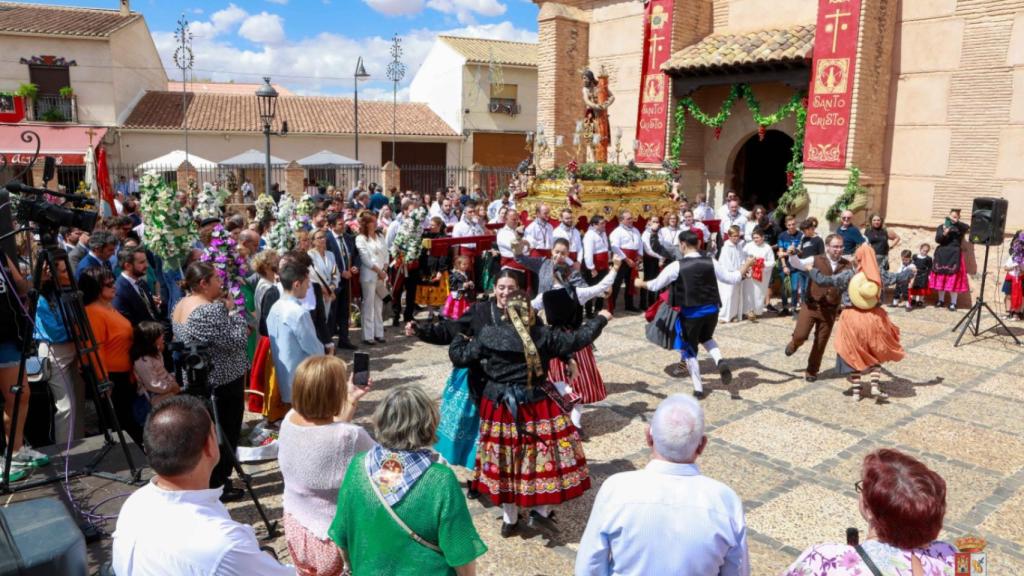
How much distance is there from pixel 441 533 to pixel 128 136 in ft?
109

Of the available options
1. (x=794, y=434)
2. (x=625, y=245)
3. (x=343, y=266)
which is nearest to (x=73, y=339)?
(x=343, y=266)

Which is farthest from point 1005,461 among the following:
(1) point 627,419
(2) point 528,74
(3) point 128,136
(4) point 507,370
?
(2) point 528,74

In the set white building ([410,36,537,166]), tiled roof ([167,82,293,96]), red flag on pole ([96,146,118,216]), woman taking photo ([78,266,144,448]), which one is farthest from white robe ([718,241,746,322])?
tiled roof ([167,82,293,96])

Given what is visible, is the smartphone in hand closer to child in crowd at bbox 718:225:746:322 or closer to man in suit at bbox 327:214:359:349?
man in suit at bbox 327:214:359:349

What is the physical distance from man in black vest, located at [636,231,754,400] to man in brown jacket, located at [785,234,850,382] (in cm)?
97

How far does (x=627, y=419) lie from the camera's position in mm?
6922

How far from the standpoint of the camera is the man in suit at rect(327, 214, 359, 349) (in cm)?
899

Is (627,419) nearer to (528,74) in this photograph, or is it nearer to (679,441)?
(679,441)

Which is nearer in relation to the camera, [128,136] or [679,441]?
[679,441]

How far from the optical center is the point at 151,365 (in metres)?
5.10

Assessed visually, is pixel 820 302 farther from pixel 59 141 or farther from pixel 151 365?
pixel 59 141

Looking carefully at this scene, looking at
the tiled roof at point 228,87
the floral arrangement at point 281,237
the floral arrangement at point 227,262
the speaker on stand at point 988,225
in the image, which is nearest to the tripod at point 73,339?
the floral arrangement at point 227,262

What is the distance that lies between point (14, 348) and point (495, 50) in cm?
3752

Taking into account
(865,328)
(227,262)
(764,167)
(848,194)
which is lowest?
(865,328)
